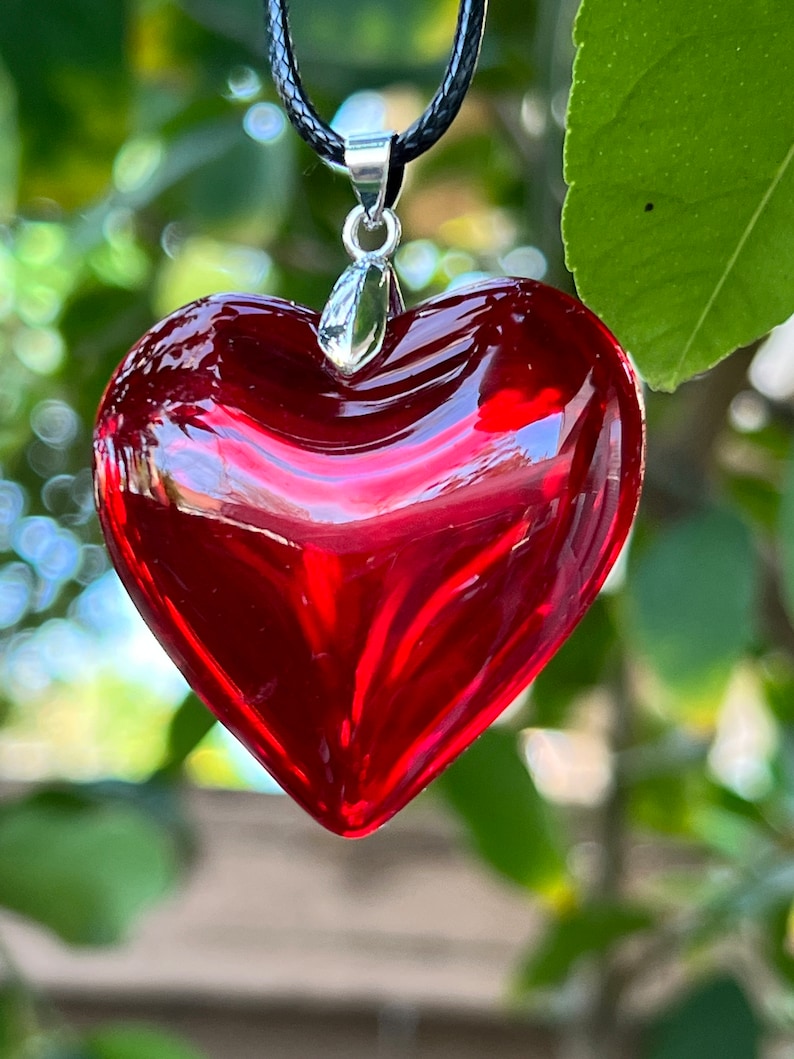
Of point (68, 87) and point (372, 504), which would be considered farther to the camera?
point (68, 87)

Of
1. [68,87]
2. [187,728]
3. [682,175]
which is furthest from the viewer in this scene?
[187,728]

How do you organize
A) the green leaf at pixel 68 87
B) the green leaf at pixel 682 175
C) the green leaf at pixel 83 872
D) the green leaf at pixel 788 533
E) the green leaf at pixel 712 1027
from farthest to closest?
the green leaf at pixel 712 1027 < the green leaf at pixel 83 872 < the green leaf at pixel 68 87 < the green leaf at pixel 788 533 < the green leaf at pixel 682 175

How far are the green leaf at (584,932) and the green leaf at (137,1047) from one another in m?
0.24

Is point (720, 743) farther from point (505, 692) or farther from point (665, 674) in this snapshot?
point (505, 692)

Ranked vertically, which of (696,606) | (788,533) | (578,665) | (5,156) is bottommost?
(578,665)

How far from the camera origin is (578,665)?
88 centimetres

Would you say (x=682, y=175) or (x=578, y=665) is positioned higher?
(x=682, y=175)

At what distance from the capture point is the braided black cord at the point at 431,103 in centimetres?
28

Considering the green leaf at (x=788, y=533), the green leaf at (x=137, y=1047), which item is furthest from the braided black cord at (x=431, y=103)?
the green leaf at (x=137, y=1047)

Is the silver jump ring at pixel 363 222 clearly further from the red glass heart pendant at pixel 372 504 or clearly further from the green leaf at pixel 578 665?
the green leaf at pixel 578 665

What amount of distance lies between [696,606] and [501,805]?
0.67 feet

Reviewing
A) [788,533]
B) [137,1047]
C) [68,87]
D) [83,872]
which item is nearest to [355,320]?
[788,533]

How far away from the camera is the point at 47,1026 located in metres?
1.06

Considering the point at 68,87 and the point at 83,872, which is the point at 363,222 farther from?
the point at 83,872
